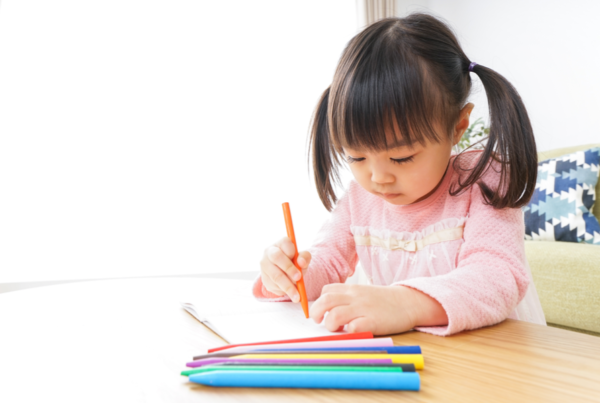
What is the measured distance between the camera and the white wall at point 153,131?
203 centimetres

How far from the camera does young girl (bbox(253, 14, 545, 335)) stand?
54 cm

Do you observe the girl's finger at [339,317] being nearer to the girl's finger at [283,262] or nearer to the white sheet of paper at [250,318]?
the white sheet of paper at [250,318]

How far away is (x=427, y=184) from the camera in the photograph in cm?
76

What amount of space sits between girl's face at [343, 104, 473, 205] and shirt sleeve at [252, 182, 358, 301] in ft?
0.63

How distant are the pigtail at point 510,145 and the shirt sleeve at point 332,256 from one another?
1.05 ft

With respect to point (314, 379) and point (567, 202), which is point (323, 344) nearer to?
point (314, 379)

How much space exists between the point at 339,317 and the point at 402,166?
0.30 meters

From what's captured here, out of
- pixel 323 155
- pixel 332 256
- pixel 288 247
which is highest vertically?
pixel 323 155

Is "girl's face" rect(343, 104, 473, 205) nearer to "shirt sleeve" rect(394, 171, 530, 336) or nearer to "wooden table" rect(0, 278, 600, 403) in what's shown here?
"shirt sleeve" rect(394, 171, 530, 336)

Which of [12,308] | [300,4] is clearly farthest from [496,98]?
[300,4]

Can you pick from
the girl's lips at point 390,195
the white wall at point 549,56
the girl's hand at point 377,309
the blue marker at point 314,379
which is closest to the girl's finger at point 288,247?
the girl's hand at point 377,309

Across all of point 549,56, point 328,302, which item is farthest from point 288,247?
point 549,56

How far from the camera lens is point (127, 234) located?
89.0 inches

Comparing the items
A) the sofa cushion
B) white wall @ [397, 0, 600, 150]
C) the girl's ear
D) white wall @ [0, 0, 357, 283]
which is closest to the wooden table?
the girl's ear
